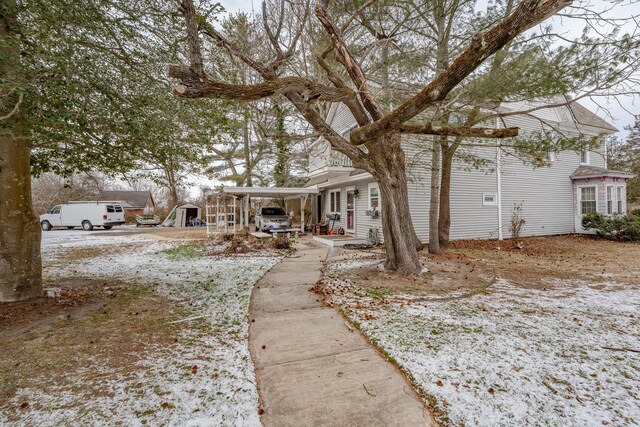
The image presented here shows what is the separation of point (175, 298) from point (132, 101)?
3381 mm

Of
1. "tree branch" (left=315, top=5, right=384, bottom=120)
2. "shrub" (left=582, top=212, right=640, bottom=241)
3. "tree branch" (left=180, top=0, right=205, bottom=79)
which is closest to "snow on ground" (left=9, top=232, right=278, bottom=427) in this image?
"tree branch" (left=180, top=0, right=205, bottom=79)

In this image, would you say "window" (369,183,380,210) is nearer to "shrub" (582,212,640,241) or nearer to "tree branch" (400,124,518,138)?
"tree branch" (400,124,518,138)

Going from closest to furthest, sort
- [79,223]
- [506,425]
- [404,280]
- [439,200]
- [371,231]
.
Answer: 1. [506,425]
2. [404,280]
3. [439,200]
4. [371,231]
5. [79,223]

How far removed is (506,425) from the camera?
220 cm

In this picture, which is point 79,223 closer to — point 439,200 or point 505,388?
point 439,200

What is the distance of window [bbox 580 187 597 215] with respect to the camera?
544 inches

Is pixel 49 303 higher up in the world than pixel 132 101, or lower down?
lower down

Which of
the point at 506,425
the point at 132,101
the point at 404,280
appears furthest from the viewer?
the point at 404,280

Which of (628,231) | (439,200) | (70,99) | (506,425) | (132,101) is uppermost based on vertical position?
(132,101)

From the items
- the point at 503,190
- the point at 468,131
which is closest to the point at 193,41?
the point at 468,131

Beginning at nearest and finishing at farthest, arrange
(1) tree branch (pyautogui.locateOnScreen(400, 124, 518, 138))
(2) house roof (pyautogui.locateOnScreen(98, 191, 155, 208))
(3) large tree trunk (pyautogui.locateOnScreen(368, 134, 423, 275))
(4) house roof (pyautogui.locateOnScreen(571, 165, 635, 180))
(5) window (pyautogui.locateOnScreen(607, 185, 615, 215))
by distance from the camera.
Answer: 1. (1) tree branch (pyautogui.locateOnScreen(400, 124, 518, 138))
2. (3) large tree trunk (pyautogui.locateOnScreen(368, 134, 423, 275))
3. (4) house roof (pyautogui.locateOnScreen(571, 165, 635, 180))
4. (5) window (pyautogui.locateOnScreen(607, 185, 615, 215))
5. (2) house roof (pyautogui.locateOnScreen(98, 191, 155, 208))

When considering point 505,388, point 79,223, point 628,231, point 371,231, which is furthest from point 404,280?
point 79,223

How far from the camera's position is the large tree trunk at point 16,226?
14.7ft

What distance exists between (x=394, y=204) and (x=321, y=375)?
173 inches
